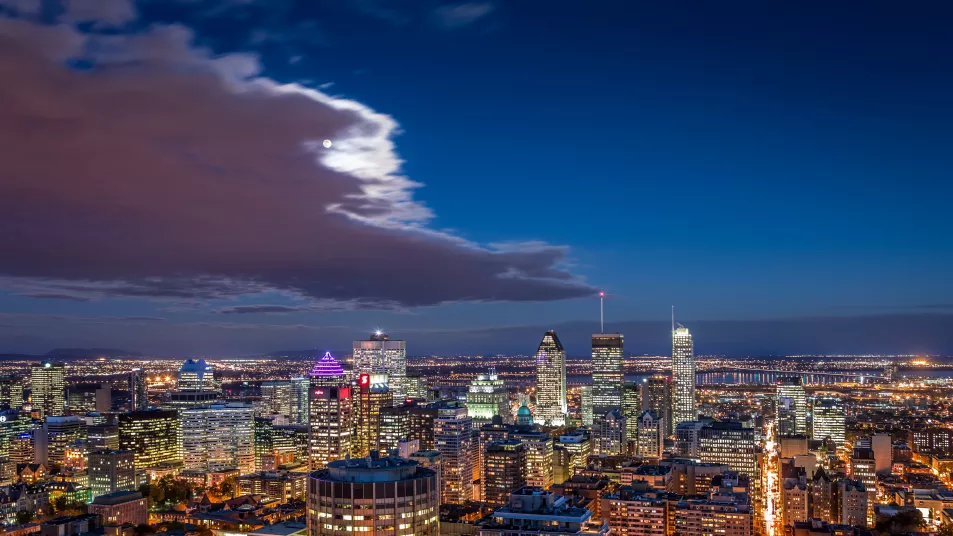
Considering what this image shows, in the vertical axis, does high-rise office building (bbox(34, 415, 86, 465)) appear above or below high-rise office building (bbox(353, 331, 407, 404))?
below

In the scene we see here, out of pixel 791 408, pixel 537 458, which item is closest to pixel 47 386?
pixel 537 458

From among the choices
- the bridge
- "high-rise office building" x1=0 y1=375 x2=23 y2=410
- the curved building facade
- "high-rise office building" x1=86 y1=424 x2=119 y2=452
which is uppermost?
the curved building facade

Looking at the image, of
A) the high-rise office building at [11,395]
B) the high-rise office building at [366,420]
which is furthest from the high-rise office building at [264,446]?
the high-rise office building at [11,395]

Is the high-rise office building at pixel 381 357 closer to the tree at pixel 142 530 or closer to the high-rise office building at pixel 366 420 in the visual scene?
the high-rise office building at pixel 366 420

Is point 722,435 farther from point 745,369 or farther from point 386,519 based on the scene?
point 745,369

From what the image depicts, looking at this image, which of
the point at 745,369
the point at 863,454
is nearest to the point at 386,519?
the point at 863,454

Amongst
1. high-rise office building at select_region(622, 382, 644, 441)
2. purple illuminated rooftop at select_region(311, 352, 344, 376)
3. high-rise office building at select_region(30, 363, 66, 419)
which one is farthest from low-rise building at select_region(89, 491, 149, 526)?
high-rise office building at select_region(30, 363, 66, 419)

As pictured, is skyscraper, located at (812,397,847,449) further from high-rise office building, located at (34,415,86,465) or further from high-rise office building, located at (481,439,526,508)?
high-rise office building, located at (34,415,86,465)
